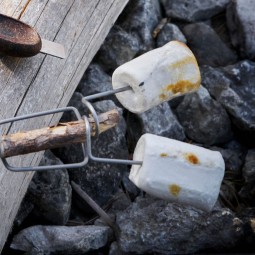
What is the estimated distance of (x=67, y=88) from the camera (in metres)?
2.44

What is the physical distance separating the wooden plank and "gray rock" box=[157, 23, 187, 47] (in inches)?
20.3

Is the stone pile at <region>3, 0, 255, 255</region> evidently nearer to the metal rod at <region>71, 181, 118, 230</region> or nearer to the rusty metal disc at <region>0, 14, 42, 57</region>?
the metal rod at <region>71, 181, 118, 230</region>

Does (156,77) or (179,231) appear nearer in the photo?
(156,77)

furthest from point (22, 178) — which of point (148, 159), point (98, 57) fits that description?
point (98, 57)

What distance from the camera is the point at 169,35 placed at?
324cm

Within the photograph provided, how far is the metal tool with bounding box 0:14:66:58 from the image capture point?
2.17 metres

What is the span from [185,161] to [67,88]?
0.98 meters

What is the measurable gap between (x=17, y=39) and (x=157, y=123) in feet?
3.26

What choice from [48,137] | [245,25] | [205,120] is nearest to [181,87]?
[48,137]

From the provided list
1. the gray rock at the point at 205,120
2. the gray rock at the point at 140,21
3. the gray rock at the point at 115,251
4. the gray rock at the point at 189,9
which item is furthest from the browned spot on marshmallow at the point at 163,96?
the gray rock at the point at 189,9

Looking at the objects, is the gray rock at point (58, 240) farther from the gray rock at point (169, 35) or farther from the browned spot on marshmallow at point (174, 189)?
the gray rock at point (169, 35)

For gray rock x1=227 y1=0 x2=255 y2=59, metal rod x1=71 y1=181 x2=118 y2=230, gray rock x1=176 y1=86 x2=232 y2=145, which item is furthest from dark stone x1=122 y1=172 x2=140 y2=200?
gray rock x1=227 y1=0 x2=255 y2=59

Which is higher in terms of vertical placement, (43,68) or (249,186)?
(43,68)

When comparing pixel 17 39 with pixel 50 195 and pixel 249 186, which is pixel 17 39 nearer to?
pixel 50 195
